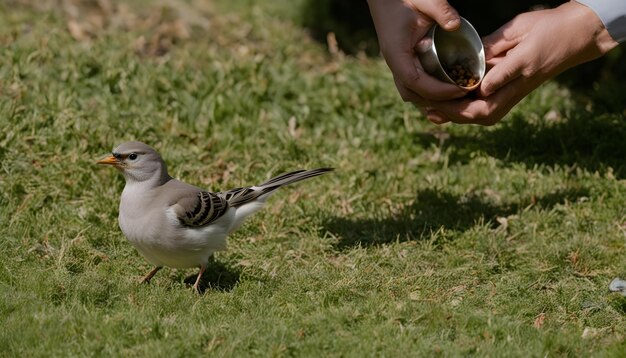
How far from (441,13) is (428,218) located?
1682 mm

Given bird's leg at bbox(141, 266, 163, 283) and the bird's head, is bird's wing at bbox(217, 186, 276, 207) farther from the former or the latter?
bird's leg at bbox(141, 266, 163, 283)

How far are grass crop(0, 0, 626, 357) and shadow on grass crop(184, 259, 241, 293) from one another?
0.03 meters

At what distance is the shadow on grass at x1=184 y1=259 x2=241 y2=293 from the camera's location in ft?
19.8

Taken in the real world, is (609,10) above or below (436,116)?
above

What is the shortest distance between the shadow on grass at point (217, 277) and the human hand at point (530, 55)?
196cm

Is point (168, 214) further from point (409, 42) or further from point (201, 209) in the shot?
point (409, 42)

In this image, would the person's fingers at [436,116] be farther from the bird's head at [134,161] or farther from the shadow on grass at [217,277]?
the bird's head at [134,161]

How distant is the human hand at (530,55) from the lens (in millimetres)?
6387

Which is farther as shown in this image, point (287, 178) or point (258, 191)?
point (287, 178)

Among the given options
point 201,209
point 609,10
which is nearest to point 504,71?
point 609,10

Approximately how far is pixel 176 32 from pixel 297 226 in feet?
14.0

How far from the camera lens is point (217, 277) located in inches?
243

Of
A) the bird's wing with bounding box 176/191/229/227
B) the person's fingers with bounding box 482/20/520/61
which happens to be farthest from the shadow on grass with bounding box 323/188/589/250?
the person's fingers with bounding box 482/20/520/61

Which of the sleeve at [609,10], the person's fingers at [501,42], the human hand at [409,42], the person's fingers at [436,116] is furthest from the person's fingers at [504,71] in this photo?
the sleeve at [609,10]
